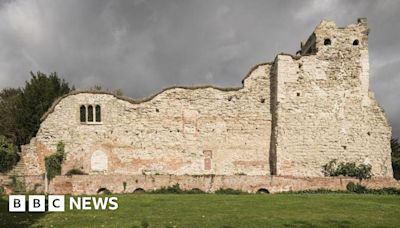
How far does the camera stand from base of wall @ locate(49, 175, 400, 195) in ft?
76.9

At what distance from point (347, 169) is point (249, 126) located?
7041mm

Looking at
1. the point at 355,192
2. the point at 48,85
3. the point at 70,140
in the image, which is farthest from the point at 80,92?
the point at 355,192

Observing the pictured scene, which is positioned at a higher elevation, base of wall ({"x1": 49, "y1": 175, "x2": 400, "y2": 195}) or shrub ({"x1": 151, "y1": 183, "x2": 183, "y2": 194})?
base of wall ({"x1": 49, "y1": 175, "x2": 400, "y2": 195})

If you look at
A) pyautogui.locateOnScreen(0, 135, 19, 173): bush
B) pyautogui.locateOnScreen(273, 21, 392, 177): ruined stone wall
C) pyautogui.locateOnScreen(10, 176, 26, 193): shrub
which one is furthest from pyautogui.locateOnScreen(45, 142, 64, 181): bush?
pyautogui.locateOnScreen(273, 21, 392, 177): ruined stone wall

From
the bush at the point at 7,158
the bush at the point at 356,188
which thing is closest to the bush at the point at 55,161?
the bush at the point at 7,158

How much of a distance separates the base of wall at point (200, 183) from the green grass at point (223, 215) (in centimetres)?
661

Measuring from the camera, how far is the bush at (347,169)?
2698 centimetres

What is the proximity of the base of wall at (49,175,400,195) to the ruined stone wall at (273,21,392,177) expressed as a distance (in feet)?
11.5

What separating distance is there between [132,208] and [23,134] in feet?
89.8

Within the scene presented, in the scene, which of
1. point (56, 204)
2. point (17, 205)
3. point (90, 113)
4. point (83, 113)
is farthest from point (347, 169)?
point (17, 205)

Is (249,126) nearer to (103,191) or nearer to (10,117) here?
(103,191)

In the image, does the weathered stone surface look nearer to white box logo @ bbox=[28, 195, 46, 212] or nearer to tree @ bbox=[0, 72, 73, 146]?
tree @ bbox=[0, 72, 73, 146]

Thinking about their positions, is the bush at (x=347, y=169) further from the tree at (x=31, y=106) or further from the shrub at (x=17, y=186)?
the tree at (x=31, y=106)

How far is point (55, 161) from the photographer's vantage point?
27.8 metres
